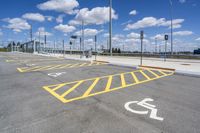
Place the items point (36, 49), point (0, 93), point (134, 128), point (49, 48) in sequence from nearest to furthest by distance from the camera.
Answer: point (134, 128), point (0, 93), point (49, 48), point (36, 49)

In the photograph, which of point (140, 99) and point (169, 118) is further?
point (140, 99)

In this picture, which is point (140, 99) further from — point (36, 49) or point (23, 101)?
point (36, 49)

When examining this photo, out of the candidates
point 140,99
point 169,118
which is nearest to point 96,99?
point 140,99

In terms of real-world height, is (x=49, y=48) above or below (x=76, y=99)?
above

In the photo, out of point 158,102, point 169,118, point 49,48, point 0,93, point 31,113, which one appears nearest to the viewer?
point 169,118

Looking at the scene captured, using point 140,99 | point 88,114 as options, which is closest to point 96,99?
point 88,114

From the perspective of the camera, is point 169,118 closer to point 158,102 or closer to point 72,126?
point 158,102

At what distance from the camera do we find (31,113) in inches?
149

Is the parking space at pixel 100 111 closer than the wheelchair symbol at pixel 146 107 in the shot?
Yes

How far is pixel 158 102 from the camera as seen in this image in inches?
179

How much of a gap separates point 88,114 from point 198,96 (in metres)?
4.07

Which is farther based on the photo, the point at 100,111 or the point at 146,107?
the point at 146,107

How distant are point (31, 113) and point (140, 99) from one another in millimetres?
3303

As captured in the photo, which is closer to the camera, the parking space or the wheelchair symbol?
the parking space
